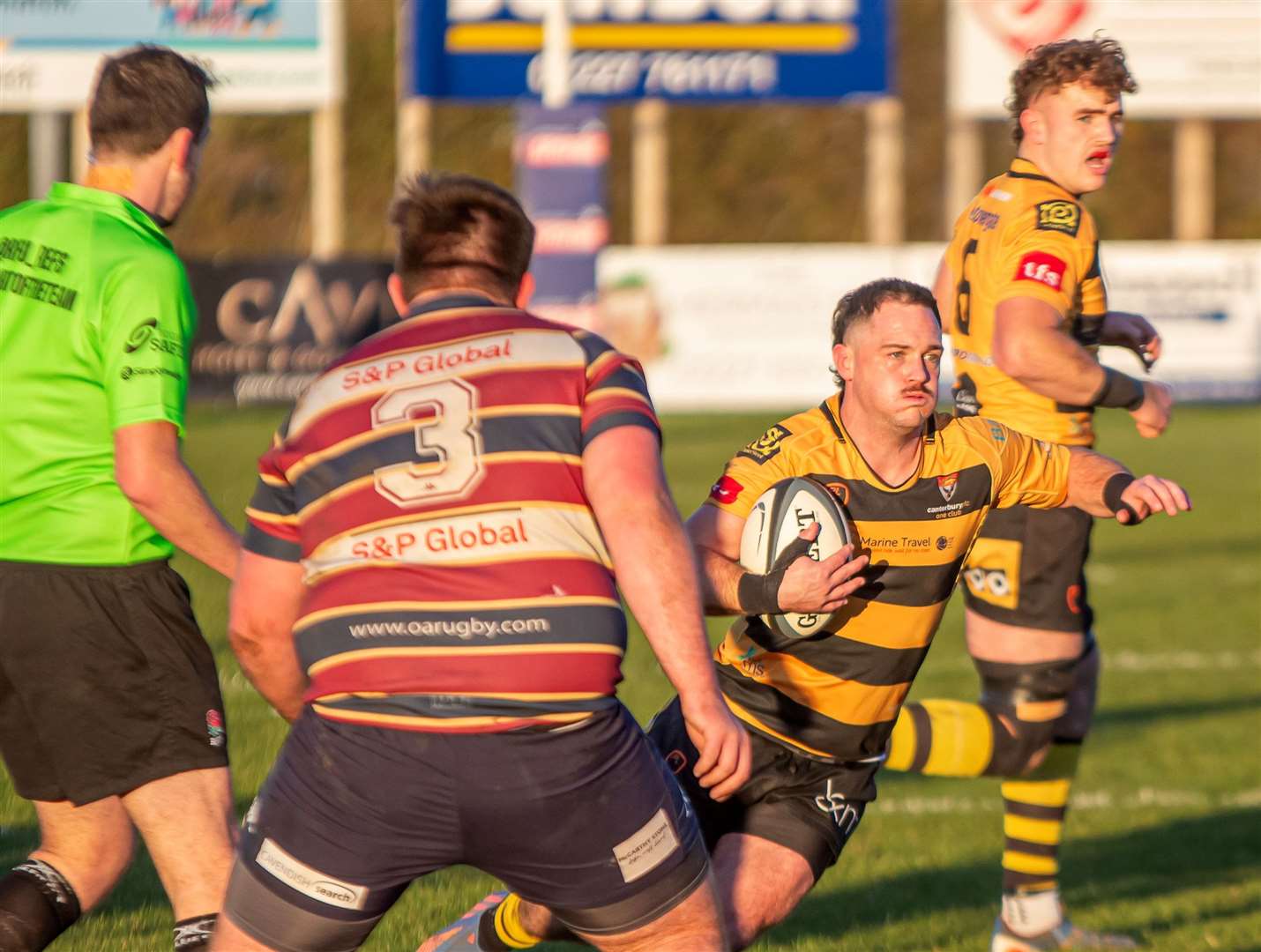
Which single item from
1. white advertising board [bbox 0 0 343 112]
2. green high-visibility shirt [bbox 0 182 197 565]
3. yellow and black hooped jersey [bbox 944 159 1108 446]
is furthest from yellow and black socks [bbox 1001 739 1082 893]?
white advertising board [bbox 0 0 343 112]

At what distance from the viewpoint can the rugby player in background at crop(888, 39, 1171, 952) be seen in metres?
5.59

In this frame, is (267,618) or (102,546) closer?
(267,618)

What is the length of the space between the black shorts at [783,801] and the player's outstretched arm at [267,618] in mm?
1258

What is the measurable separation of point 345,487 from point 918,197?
39.7 meters

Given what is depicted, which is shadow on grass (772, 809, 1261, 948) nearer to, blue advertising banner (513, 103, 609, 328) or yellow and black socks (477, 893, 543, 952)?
Answer: yellow and black socks (477, 893, 543, 952)

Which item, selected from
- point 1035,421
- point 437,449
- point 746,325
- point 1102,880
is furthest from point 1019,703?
point 746,325

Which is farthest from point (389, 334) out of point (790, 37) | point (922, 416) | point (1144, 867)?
point (790, 37)

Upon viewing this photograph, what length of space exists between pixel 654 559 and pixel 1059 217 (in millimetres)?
2755

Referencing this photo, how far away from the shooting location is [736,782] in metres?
3.47

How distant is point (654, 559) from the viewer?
10.9ft

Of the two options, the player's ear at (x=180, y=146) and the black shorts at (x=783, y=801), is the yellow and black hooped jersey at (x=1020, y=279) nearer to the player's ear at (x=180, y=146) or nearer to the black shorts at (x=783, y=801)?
the black shorts at (x=783, y=801)

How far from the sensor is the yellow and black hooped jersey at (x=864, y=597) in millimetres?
4586

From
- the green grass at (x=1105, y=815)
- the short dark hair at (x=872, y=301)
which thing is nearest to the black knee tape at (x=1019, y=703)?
the green grass at (x=1105, y=815)

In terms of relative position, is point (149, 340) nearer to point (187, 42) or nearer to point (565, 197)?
point (565, 197)
